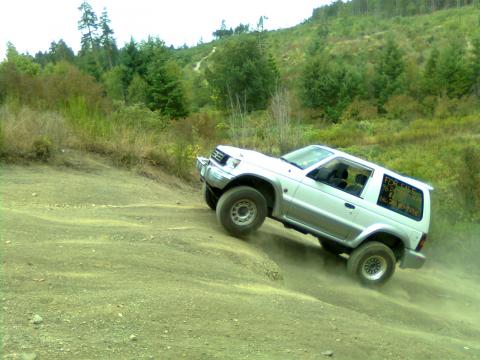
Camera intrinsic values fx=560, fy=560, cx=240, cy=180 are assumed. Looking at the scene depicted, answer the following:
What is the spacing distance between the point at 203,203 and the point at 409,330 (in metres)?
5.61

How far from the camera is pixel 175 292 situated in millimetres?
5812

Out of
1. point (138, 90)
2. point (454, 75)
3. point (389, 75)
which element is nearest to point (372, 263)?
point (138, 90)

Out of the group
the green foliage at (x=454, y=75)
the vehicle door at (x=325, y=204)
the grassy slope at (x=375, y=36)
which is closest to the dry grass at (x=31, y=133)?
the vehicle door at (x=325, y=204)

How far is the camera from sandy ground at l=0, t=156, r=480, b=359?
4.66 m

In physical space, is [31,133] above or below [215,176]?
above

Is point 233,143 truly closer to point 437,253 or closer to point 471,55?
point 437,253

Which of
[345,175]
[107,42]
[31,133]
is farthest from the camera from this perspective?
[107,42]

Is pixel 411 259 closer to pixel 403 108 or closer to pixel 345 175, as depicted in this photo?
pixel 345 175

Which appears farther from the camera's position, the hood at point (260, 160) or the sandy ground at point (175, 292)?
the hood at point (260, 160)

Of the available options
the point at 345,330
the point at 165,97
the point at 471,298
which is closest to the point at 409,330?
the point at 345,330

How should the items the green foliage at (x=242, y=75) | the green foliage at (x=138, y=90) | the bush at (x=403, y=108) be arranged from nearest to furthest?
1. the green foliage at (x=138, y=90)
2. the bush at (x=403, y=108)
3. the green foliage at (x=242, y=75)

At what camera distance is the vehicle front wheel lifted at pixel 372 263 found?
9.43 meters

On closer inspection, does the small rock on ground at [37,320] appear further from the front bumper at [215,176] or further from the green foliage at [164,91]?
the green foliage at [164,91]

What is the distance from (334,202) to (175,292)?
422 cm
